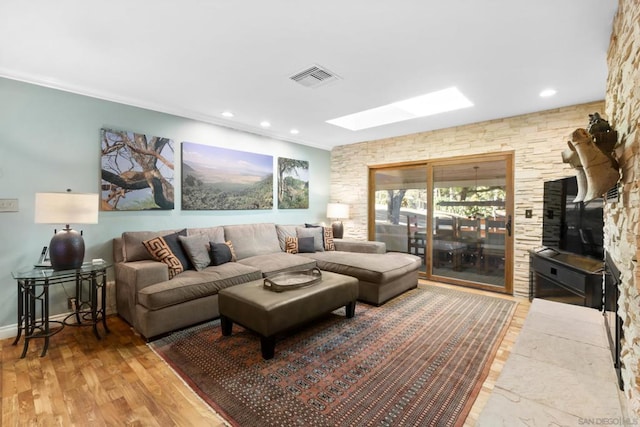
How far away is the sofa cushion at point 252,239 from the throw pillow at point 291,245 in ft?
0.37

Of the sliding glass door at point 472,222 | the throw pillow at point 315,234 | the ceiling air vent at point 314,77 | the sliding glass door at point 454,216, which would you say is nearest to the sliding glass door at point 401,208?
the sliding glass door at point 454,216

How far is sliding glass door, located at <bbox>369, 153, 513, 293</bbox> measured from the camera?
4059mm

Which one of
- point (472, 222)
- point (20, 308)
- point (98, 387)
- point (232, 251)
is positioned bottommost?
point (98, 387)

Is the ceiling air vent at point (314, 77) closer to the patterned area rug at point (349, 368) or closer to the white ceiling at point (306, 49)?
the white ceiling at point (306, 49)

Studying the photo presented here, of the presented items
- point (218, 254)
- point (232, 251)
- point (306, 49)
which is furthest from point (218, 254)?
point (306, 49)

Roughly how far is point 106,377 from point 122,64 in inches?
96.7

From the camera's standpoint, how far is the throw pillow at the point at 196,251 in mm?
3223

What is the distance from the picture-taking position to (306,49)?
7.28 ft

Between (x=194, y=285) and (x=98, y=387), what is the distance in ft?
3.28

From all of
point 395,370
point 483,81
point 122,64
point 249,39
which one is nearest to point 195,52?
point 249,39

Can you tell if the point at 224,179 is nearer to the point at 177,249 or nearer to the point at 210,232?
the point at 210,232

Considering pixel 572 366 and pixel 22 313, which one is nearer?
pixel 572 366

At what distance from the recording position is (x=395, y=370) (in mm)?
2092

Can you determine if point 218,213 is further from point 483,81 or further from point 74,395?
point 483,81
